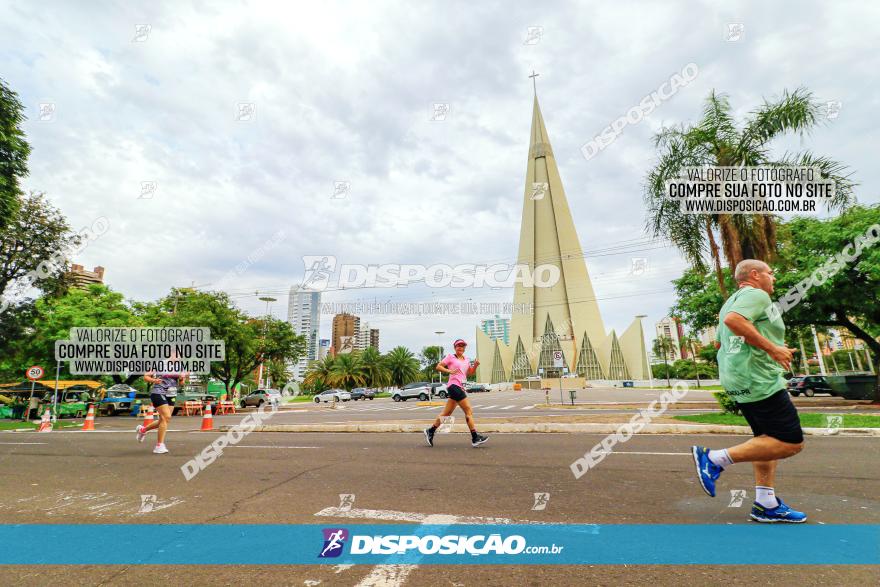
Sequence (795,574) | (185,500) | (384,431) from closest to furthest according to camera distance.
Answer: (795,574) → (185,500) → (384,431)

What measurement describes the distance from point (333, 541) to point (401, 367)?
73852 millimetres

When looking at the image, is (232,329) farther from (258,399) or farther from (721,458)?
(721,458)

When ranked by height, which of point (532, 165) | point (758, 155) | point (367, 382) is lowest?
point (367, 382)

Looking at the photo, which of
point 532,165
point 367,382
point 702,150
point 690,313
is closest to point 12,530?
point 702,150

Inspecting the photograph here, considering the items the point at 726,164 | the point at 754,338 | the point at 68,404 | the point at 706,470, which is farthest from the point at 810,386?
the point at 68,404

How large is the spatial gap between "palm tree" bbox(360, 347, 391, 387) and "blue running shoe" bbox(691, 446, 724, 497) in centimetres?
6569

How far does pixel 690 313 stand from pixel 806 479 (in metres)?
21.0

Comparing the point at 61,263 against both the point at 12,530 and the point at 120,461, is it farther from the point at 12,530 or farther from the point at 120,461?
the point at 12,530

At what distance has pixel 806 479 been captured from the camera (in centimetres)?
458

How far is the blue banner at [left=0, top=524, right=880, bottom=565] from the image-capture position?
2637 mm

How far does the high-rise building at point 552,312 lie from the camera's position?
8706 cm

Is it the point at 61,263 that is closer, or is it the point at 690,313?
the point at 61,263

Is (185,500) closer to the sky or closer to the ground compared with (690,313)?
closer to the ground

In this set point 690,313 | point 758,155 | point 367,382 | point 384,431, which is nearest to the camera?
point 384,431
